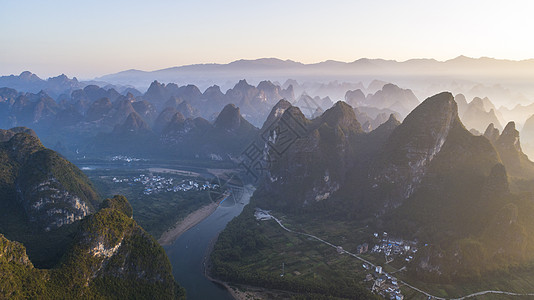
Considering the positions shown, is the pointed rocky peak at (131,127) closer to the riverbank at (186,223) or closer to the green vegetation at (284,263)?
the riverbank at (186,223)

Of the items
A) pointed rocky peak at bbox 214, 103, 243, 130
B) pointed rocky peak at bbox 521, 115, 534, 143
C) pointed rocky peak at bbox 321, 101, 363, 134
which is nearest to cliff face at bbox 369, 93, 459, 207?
pointed rocky peak at bbox 321, 101, 363, 134

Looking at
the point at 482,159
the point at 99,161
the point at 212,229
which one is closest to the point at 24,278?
the point at 212,229

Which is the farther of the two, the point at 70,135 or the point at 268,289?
the point at 70,135

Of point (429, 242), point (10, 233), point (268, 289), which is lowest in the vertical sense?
point (268, 289)

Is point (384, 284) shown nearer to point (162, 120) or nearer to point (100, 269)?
point (100, 269)

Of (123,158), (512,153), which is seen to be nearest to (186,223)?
(123,158)

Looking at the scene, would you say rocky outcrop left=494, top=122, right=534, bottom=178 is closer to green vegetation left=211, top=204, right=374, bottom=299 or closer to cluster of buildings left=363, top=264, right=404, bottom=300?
cluster of buildings left=363, top=264, right=404, bottom=300

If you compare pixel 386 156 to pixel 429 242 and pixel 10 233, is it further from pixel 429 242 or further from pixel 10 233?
pixel 10 233
